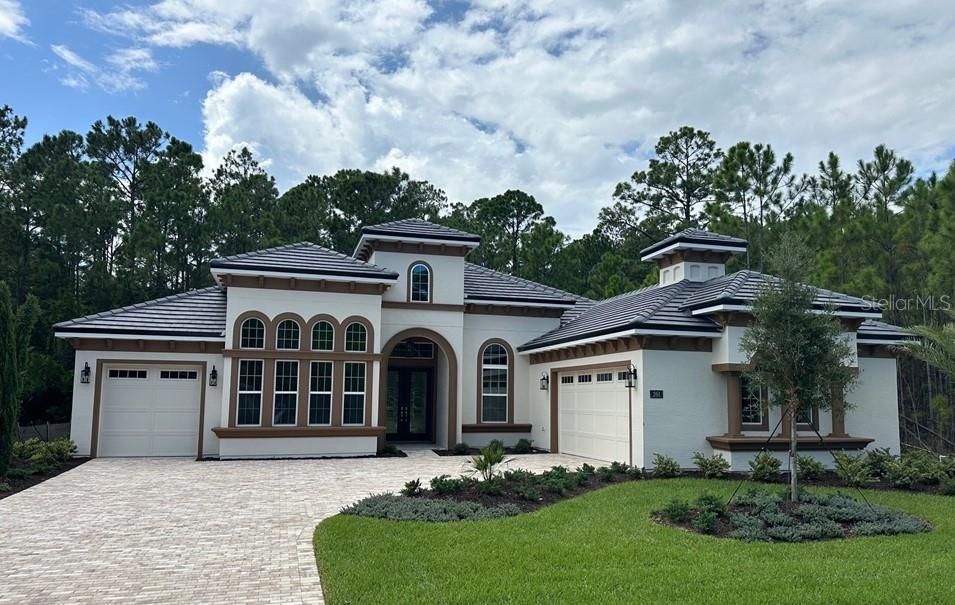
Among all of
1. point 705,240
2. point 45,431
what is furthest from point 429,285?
point 45,431

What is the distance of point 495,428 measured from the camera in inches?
778

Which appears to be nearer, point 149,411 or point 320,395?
point 149,411

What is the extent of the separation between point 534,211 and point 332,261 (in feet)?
71.8

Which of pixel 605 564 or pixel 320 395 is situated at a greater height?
pixel 320 395

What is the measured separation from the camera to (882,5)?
12.8m

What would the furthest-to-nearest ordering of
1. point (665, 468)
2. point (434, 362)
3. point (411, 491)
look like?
point (434, 362) < point (665, 468) < point (411, 491)

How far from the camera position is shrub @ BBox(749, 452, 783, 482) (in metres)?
13.0

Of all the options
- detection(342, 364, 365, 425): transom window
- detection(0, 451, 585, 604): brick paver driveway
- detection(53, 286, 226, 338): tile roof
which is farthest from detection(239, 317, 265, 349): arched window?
detection(0, 451, 585, 604): brick paver driveway

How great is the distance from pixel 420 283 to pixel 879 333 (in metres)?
11.6

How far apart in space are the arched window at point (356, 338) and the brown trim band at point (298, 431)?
6.57ft

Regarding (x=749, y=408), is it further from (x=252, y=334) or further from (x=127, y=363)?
(x=127, y=363)

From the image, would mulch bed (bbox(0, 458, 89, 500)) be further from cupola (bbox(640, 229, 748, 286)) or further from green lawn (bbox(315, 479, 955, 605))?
cupola (bbox(640, 229, 748, 286))

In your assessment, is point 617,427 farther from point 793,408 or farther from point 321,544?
point 321,544

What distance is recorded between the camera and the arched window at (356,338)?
17.6 metres
